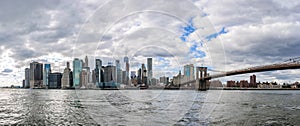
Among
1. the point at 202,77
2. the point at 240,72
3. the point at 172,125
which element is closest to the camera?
the point at 172,125

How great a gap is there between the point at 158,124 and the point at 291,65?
52481 mm

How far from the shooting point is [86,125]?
23297 millimetres

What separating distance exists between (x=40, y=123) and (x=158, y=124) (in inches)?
412

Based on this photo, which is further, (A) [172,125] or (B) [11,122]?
(B) [11,122]

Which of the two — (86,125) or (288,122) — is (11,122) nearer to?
(86,125)

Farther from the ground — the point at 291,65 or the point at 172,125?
the point at 291,65

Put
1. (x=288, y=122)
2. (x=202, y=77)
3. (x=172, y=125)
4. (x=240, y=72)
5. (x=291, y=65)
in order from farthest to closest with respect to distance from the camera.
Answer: (x=202, y=77) → (x=240, y=72) → (x=291, y=65) → (x=288, y=122) → (x=172, y=125)

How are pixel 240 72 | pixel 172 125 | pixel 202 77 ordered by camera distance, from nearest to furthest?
pixel 172 125, pixel 240 72, pixel 202 77

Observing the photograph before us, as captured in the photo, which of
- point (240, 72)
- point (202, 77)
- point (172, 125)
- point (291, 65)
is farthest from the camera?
point (202, 77)

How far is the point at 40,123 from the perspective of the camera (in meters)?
24.8

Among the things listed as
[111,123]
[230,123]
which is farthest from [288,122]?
[111,123]

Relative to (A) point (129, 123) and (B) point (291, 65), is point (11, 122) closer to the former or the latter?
(A) point (129, 123)

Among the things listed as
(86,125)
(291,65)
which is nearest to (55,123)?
(86,125)

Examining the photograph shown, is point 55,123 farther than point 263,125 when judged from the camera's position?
Yes
